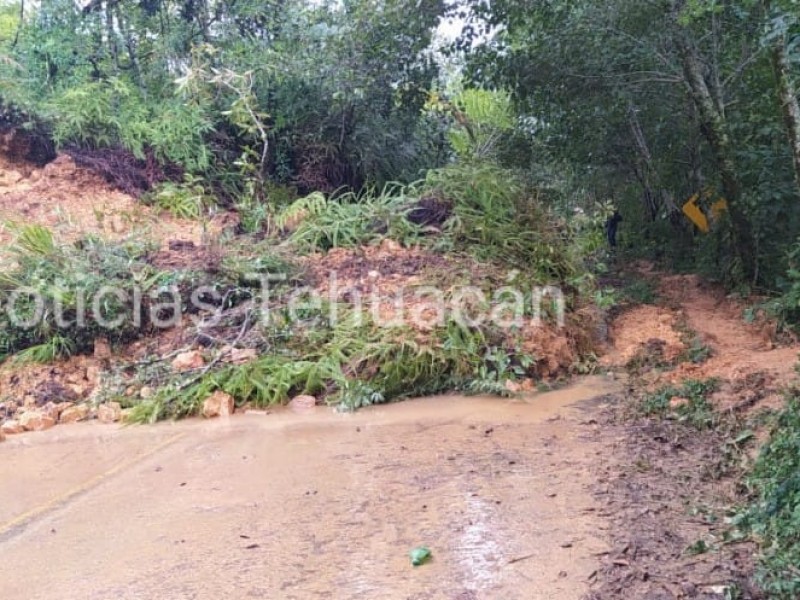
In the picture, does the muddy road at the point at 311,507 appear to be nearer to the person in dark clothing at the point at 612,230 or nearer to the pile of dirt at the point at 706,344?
the pile of dirt at the point at 706,344

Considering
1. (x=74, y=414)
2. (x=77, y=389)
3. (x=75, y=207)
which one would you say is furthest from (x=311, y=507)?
(x=75, y=207)

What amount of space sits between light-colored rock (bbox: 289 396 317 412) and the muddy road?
0.78 ft

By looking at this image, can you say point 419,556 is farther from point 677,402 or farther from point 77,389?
point 77,389

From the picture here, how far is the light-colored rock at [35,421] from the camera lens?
4.79m

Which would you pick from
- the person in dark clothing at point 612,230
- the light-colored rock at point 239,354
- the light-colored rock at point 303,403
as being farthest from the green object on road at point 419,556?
the person in dark clothing at point 612,230

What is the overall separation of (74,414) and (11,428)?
0.42m

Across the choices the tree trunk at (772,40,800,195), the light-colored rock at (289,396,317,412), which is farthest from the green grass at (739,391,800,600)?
the light-colored rock at (289,396,317,412)

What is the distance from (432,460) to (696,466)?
1.35 metres

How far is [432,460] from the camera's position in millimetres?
3695

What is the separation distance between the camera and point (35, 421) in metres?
4.83

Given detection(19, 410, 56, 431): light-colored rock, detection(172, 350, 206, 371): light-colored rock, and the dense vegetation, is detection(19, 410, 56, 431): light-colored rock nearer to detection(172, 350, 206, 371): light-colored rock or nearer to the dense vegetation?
the dense vegetation

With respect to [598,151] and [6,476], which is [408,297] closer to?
[6,476]

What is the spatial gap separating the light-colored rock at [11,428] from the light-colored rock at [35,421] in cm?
2

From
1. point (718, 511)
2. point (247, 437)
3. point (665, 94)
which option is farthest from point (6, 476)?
point (665, 94)
